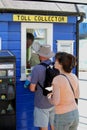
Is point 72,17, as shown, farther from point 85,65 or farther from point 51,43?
point 85,65

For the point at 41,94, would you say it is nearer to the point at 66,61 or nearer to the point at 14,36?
the point at 14,36

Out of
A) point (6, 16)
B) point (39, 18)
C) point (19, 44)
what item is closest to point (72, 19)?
point (39, 18)

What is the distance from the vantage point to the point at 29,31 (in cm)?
623

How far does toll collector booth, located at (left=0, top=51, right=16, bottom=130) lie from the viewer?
17.8 ft

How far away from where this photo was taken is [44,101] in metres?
Answer: 5.38

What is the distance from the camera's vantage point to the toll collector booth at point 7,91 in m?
5.43

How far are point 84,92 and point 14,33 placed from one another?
2254 mm

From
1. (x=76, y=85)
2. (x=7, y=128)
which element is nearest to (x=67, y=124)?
(x=76, y=85)

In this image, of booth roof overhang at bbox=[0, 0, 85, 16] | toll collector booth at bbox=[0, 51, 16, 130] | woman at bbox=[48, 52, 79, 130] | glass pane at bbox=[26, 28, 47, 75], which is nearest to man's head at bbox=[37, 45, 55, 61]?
toll collector booth at bbox=[0, 51, 16, 130]

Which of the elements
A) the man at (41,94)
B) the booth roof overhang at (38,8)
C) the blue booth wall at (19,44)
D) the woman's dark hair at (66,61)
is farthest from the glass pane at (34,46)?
the woman's dark hair at (66,61)

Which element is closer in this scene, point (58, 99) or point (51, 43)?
point (58, 99)

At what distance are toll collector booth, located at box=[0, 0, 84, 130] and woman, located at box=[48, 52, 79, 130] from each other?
1.87 meters

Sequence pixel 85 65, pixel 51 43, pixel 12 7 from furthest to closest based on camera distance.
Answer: pixel 85 65, pixel 51 43, pixel 12 7

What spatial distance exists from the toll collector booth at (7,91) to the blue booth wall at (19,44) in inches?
20.2
